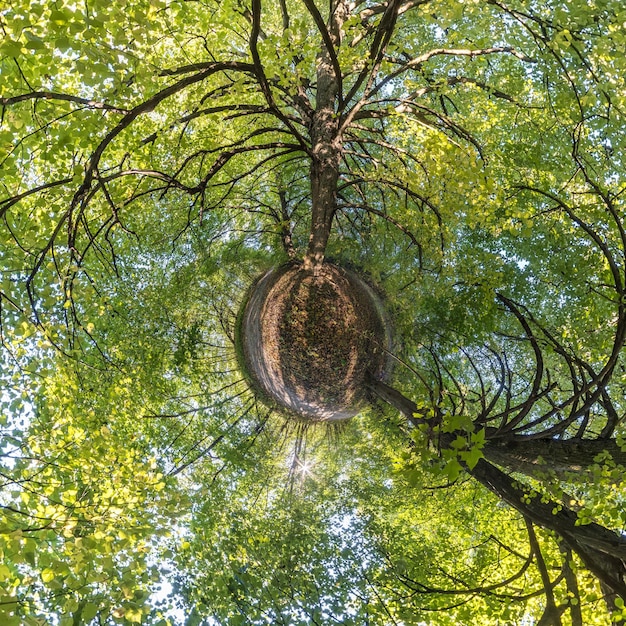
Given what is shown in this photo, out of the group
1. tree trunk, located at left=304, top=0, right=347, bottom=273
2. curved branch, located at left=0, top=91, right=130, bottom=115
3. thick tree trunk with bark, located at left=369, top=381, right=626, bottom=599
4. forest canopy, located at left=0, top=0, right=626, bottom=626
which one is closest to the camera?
curved branch, located at left=0, top=91, right=130, bottom=115

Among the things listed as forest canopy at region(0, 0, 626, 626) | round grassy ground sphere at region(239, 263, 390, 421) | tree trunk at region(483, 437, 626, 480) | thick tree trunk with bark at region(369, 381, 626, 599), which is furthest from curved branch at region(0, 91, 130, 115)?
round grassy ground sphere at region(239, 263, 390, 421)

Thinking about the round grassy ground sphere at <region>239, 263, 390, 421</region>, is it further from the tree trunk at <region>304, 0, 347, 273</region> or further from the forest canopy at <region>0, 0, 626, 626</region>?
the tree trunk at <region>304, 0, 347, 273</region>

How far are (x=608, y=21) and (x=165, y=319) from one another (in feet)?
23.7

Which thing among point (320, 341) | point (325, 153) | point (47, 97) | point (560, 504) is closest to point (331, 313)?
point (320, 341)

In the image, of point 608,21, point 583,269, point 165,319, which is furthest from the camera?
point 165,319

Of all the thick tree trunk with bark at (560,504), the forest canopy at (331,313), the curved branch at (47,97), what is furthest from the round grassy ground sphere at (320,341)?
the curved branch at (47,97)

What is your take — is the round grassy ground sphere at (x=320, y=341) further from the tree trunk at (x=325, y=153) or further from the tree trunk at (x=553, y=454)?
the tree trunk at (x=553, y=454)

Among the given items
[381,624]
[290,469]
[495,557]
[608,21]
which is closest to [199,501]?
[290,469]

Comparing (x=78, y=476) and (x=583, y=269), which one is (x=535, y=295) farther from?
(x=78, y=476)

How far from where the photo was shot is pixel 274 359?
30.1ft

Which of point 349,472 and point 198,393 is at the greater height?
point 198,393

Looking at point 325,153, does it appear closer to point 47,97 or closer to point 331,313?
point 47,97

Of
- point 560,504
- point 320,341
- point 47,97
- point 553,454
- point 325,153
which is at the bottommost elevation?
point 560,504

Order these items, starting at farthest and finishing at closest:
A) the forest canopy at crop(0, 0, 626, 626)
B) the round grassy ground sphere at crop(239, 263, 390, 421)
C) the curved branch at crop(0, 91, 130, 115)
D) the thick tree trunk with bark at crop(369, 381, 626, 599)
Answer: the round grassy ground sphere at crop(239, 263, 390, 421), the forest canopy at crop(0, 0, 626, 626), the thick tree trunk with bark at crop(369, 381, 626, 599), the curved branch at crop(0, 91, 130, 115)
